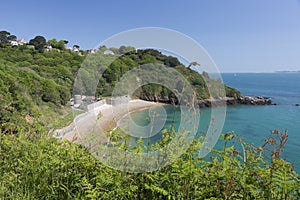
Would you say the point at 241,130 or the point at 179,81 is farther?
the point at 241,130

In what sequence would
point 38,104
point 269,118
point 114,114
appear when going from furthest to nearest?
point 269,118
point 38,104
point 114,114

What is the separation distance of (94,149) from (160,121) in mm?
481

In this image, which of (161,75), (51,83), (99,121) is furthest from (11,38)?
(161,75)

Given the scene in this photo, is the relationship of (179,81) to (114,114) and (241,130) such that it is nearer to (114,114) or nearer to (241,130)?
(114,114)

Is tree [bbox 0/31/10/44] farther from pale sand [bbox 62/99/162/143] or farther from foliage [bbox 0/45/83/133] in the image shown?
pale sand [bbox 62/99/162/143]

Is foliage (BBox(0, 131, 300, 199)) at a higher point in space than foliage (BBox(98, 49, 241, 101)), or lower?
lower

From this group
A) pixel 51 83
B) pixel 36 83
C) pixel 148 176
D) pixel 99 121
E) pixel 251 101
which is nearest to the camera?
pixel 148 176

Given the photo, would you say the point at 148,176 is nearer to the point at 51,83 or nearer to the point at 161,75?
the point at 161,75

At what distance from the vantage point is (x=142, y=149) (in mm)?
1521

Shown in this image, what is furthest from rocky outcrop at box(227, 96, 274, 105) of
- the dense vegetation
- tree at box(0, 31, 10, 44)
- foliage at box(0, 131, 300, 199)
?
tree at box(0, 31, 10, 44)

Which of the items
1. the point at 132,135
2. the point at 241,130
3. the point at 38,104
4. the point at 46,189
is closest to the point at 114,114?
the point at 132,135

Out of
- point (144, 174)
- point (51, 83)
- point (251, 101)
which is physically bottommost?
point (251, 101)

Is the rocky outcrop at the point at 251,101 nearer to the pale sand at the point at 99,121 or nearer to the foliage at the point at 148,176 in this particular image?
the pale sand at the point at 99,121

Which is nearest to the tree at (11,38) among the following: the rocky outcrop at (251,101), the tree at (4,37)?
the tree at (4,37)
